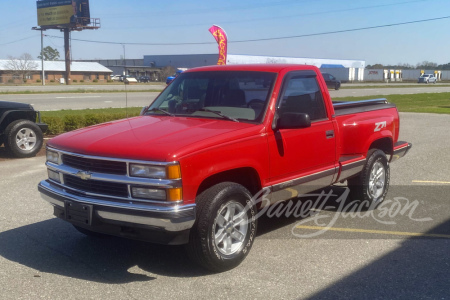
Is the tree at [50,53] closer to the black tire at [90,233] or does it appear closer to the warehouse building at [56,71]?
the warehouse building at [56,71]

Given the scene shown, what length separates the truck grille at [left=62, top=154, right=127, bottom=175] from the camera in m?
4.65

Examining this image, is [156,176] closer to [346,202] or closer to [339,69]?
[346,202]

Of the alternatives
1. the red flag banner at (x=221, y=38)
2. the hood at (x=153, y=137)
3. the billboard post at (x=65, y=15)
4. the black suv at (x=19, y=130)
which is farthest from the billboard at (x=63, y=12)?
the hood at (x=153, y=137)

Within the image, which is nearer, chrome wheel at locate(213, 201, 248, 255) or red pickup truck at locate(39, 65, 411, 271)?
red pickup truck at locate(39, 65, 411, 271)

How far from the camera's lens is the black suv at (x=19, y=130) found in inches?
440

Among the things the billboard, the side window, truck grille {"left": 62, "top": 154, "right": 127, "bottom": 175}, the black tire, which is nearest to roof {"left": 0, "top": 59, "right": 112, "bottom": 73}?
the billboard

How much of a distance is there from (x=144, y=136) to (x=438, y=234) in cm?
360

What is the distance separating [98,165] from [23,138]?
7.40 m

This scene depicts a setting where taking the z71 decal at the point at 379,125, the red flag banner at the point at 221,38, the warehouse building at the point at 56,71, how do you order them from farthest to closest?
1. the warehouse building at the point at 56,71
2. the red flag banner at the point at 221,38
3. the z71 decal at the point at 379,125

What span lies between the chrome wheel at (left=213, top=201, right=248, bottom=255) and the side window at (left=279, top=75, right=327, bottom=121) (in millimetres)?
1269

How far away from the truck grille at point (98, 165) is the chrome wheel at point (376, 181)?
153 inches

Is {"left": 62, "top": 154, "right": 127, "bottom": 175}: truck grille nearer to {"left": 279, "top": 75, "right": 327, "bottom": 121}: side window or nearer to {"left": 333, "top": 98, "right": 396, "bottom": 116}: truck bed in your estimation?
{"left": 279, "top": 75, "right": 327, "bottom": 121}: side window

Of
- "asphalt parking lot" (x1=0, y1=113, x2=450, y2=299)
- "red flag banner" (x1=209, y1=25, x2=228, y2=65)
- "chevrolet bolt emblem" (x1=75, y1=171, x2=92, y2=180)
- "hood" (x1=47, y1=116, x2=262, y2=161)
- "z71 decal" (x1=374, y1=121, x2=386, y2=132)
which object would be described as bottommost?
"asphalt parking lot" (x1=0, y1=113, x2=450, y2=299)

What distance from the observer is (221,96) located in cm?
595
